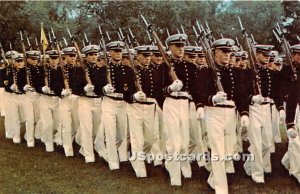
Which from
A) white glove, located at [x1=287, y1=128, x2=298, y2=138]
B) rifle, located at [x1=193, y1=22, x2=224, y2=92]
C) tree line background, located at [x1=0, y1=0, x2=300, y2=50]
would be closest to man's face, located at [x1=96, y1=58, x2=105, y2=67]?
tree line background, located at [x1=0, y1=0, x2=300, y2=50]

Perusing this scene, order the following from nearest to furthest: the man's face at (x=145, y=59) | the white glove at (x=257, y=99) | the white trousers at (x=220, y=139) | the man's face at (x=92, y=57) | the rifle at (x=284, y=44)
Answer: the white trousers at (x=220, y=139), the white glove at (x=257, y=99), the rifle at (x=284, y=44), the man's face at (x=145, y=59), the man's face at (x=92, y=57)

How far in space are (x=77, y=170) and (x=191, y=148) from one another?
1.33 metres

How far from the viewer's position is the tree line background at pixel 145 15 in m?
6.89

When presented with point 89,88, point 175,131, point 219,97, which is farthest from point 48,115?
A: point 219,97

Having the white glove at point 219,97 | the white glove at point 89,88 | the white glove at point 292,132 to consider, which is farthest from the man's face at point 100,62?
the white glove at point 292,132

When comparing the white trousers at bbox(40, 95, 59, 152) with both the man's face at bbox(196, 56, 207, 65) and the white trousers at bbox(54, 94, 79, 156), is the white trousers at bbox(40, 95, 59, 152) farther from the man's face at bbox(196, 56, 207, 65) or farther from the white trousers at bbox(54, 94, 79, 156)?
the man's face at bbox(196, 56, 207, 65)

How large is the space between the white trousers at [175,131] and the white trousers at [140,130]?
1.73 ft

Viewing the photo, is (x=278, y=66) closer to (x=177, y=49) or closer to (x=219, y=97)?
(x=177, y=49)

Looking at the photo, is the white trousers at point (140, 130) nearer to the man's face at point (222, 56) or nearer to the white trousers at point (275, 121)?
the man's face at point (222, 56)

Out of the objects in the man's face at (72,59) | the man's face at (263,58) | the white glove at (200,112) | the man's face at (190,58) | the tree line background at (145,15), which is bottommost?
the white glove at (200,112)

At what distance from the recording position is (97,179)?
6660 mm

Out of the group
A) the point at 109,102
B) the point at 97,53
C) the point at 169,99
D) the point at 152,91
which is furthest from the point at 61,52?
the point at 169,99

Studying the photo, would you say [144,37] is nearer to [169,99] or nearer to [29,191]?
[169,99]

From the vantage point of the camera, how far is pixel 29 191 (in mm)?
5918
